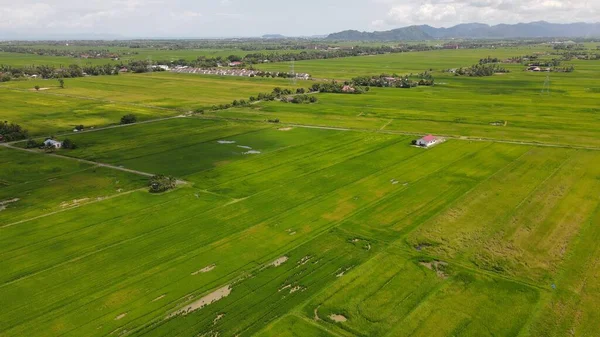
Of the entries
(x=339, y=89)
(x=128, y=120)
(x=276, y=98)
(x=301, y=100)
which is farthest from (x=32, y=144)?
(x=339, y=89)

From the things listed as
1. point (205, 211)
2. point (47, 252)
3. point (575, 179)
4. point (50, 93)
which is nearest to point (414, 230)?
point (205, 211)

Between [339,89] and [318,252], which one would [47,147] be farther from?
[339,89]

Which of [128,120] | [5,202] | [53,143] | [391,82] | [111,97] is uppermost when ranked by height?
[391,82]

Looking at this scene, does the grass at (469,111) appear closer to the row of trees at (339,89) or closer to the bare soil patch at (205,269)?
the row of trees at (339,89)

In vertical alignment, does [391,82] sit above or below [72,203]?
above

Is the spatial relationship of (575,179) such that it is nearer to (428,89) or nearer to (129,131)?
(129,131)

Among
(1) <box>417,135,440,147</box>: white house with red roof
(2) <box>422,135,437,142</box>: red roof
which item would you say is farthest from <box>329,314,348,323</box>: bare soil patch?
(2) <box>422,135,437,142</box>: red roof
